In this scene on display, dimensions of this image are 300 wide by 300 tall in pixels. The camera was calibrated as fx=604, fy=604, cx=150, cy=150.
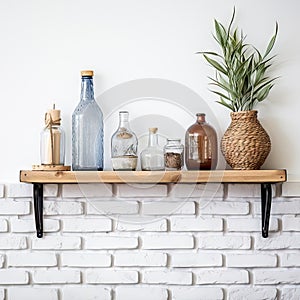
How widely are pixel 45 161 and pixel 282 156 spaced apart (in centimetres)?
85

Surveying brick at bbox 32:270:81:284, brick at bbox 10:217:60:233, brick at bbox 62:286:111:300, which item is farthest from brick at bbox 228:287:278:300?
brick at bbox 10:217:60:233

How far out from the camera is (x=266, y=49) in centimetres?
220

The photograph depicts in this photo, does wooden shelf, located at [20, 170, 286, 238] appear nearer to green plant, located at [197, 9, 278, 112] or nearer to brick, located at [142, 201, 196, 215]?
brick, located at [142, 201, 196, 215]

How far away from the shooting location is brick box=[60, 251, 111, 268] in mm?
2189

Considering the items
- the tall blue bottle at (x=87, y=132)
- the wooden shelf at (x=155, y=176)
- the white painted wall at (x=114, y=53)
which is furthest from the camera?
the white painted wall at (x=114, y=53)

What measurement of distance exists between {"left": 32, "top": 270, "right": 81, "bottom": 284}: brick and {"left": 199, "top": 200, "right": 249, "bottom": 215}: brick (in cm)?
51

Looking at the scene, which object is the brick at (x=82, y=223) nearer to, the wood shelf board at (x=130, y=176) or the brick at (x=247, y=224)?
the wood shelf board at (x=130, y=176)

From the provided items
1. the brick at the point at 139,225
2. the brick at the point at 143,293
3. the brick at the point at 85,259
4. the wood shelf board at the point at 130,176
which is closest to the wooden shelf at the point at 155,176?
the wood shelf board at the point at 130,176

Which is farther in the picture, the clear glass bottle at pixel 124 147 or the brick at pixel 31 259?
the brick at pixel 31 259

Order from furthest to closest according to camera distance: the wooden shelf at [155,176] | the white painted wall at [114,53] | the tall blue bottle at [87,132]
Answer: the white painted wall at [114,53] → the tall blue bottle at [87,132] → the wooden shelf at [155,176]

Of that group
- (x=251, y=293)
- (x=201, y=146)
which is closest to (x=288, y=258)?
(x=251, y=293)

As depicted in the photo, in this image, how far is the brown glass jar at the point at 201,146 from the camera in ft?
6.82

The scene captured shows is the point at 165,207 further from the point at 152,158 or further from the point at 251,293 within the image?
the point at 251,293

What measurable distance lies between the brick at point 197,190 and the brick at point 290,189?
0.73 ft
